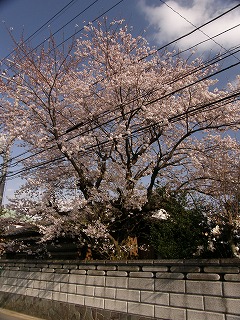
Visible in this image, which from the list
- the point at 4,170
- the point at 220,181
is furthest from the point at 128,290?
the point at 4,170

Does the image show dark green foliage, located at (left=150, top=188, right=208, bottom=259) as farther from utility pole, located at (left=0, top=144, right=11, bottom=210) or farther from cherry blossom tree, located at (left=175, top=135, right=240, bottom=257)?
utility pole, located at (left=0, top=144, right=11, bottom=210)

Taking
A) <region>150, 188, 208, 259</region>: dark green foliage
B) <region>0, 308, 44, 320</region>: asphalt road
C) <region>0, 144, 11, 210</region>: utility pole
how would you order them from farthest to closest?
<region>0, 144, 11, 210</region>: utility pole < <region>0, 308, 44, 320</region>: asphalt road < <region>150, 188, 208, 259</region>: dark green foliage

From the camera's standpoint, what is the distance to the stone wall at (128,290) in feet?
18.0

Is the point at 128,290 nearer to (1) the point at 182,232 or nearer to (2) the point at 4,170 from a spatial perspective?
(1) the point at 182,232

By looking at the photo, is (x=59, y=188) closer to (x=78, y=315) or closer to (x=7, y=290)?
(x=7, y=290)

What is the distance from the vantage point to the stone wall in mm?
5480

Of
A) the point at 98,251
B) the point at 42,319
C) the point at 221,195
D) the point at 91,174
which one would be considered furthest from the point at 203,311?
the point at 91,174

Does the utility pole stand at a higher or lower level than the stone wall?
higher

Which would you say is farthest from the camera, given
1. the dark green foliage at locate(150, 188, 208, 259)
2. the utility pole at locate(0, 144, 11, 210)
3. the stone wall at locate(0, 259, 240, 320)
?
the utility pole at locate(0, 144, 11, 210)

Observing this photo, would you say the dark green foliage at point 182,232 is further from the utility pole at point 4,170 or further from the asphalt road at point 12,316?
the utility pole at point 4,170

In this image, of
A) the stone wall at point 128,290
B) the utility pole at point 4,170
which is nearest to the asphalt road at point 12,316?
the stone wall at point 128,290

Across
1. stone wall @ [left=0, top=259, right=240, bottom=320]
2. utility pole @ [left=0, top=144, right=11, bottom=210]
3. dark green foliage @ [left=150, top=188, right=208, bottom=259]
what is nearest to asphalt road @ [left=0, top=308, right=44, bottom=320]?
stone wall @ [left=0, top=259, right=240, bottom=320]

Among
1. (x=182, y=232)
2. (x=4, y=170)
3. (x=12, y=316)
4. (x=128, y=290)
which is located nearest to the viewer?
(x=128, y=290)

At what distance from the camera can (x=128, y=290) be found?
711 centimetres
